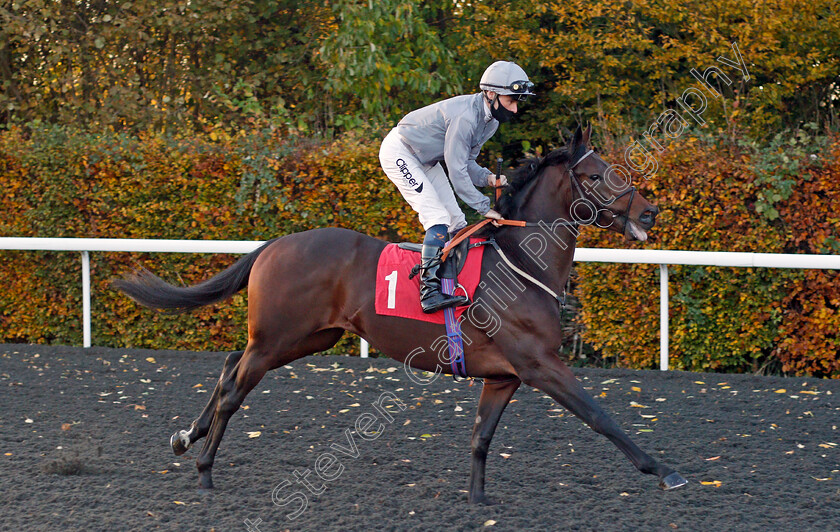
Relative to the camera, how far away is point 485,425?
13.6 feet

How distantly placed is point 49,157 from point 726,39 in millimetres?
7232

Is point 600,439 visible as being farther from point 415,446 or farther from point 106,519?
point 106,519

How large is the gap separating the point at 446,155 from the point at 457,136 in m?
0.10

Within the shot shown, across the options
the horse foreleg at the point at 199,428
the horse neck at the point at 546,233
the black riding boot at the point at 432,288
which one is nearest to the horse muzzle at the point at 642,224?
the horse neck at the point at 546,233

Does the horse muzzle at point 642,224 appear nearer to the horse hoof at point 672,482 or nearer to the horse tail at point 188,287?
the horse hoof at point 672,482

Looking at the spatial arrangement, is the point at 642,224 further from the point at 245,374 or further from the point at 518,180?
the point at 245,374

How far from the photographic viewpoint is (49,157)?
810cm

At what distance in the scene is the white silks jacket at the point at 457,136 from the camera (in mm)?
4074

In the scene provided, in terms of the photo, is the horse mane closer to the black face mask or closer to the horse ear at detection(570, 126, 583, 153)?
the horse ear at detection(570, 126, 583, 153)

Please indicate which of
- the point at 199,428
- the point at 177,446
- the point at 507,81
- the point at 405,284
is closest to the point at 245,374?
the point at 199,428

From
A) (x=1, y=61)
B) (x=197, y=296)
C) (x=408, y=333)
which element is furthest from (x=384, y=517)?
(x=1, y=61)

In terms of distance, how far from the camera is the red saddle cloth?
416cm

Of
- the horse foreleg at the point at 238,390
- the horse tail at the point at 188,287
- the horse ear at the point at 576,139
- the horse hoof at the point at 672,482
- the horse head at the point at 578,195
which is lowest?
the horse hoof at the point at 672,482

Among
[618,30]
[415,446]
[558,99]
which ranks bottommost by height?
[415,446]
